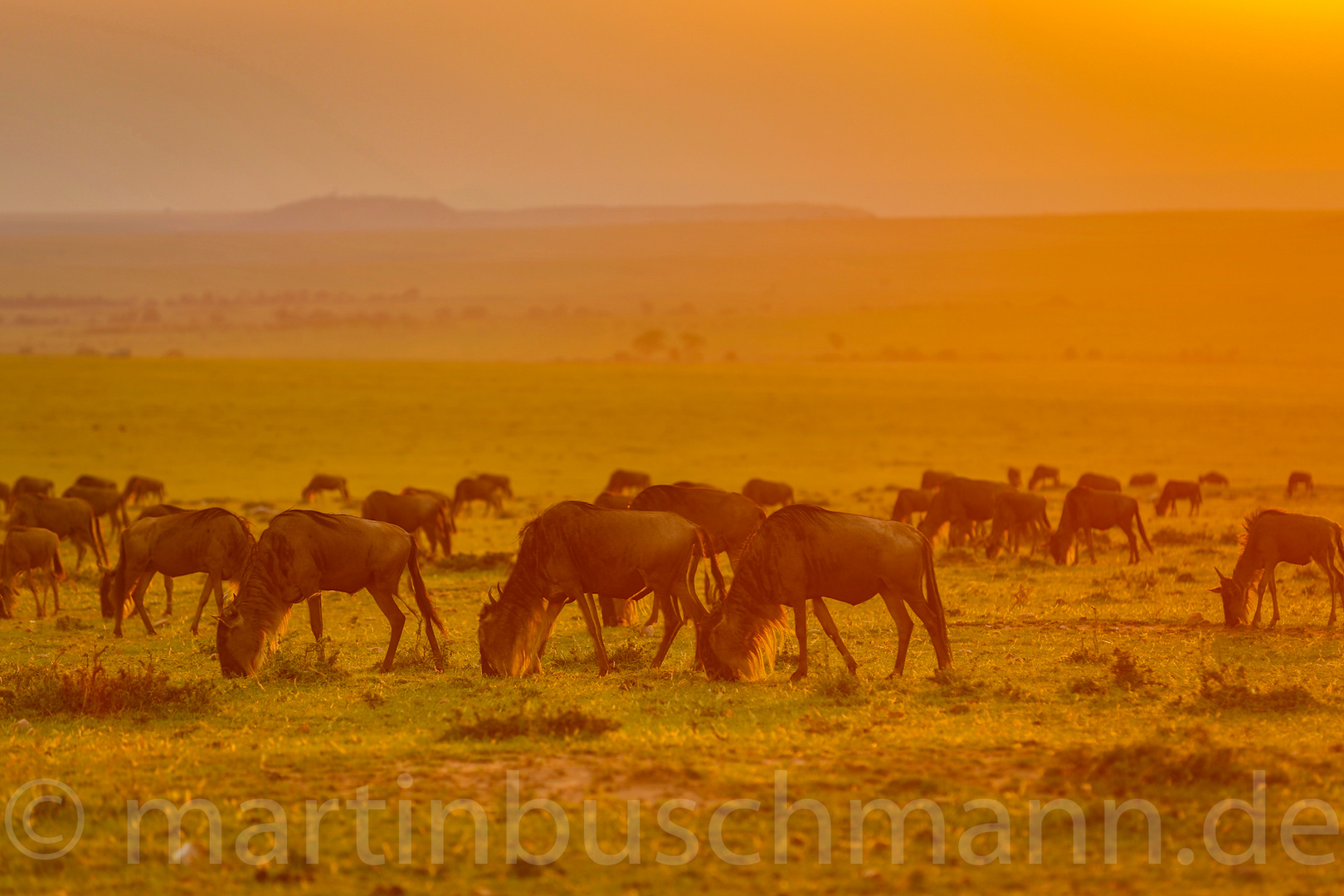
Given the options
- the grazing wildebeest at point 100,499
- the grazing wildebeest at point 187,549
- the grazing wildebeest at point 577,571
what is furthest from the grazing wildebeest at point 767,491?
the grazing wildebeest at point 577,571

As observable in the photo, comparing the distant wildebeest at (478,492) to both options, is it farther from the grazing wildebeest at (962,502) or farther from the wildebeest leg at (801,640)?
the wildebeest leg at (801,640)

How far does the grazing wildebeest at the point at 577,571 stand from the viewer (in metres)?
14.8

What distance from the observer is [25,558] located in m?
21.1

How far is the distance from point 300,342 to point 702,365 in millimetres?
57057

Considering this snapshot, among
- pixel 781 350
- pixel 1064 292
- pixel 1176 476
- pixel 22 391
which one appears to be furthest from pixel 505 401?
pixel 1064 292

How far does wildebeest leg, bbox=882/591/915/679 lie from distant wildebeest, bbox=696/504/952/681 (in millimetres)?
11

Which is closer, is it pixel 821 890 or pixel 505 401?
pixel 821 890

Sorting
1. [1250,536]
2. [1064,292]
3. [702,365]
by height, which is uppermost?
[1064,292]

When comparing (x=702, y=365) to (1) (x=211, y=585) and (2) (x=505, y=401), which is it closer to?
(2) (x=505, y=401)

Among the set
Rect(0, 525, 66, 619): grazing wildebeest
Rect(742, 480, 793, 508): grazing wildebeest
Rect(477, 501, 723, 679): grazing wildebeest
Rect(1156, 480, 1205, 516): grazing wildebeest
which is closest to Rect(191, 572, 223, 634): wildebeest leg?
Rect(0, 525, 66, 619): grazing wildebeest

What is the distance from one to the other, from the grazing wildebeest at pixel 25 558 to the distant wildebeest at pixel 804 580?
459 inches

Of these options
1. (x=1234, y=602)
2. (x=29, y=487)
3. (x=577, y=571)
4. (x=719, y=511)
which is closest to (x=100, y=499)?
(x=29, y=487)

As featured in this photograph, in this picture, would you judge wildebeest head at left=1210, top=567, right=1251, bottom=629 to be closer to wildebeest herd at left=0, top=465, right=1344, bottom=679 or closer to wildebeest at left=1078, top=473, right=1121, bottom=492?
wildebeest herd at left=0, top=465, right=1344, bottom=679

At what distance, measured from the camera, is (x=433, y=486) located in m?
50.5
